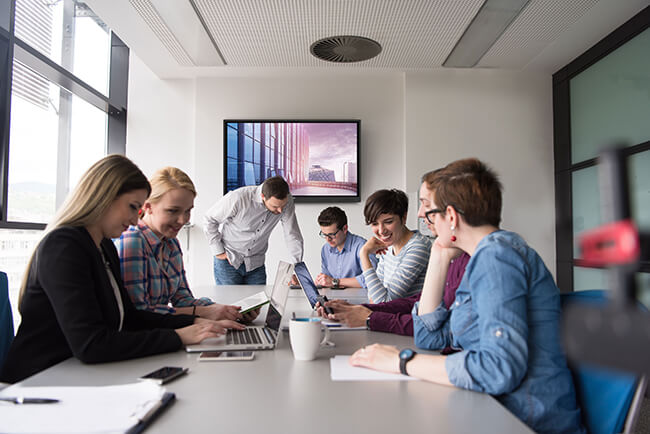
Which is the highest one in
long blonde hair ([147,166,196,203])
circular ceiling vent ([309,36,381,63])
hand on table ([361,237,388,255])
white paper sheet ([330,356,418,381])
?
circular ceiling vent ([309,36,381,63])

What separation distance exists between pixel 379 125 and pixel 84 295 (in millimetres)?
3601

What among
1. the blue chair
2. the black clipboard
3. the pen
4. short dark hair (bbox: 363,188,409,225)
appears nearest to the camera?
the black clipboard

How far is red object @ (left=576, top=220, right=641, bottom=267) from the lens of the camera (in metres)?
0.22

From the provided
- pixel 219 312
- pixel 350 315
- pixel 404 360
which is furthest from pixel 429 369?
pixel 219 312

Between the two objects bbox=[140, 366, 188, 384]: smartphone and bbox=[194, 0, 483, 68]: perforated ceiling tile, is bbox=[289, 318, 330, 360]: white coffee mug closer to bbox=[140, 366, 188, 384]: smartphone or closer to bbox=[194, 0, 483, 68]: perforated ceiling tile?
bbox=[140, 366, 188, 384]: smartphone

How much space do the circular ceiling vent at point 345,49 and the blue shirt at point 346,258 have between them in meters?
1.53

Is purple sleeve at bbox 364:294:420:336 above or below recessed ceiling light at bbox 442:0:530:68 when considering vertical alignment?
below

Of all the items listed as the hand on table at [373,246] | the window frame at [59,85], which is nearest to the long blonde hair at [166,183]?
the hand on table at [373,246]

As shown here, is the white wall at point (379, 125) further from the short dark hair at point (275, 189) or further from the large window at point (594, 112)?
the short dark hair at point (275, 189)

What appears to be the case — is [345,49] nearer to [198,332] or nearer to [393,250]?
[393,250]

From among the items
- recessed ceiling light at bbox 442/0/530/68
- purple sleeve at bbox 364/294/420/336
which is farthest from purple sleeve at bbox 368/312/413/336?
recessed ceiling light at bbox 442/0/530/68

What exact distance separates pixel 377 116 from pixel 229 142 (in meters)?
1.44

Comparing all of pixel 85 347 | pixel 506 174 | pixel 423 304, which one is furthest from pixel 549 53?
pixel 85 347

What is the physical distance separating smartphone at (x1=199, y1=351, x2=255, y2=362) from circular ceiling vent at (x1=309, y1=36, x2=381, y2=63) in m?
2.87
